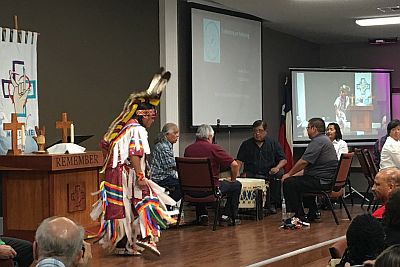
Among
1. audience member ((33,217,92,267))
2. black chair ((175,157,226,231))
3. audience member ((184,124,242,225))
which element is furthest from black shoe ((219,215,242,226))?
audience member ((33,217,92,267))

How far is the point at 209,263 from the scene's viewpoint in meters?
5.94

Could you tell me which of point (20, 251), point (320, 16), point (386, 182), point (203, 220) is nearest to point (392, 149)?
point (203, 220)

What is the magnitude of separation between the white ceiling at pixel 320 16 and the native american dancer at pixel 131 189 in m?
4.13

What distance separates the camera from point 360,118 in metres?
13.2

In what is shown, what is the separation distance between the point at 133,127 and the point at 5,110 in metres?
1.39

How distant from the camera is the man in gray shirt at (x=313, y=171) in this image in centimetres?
820

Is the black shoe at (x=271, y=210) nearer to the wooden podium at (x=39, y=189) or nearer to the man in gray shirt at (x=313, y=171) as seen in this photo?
the man in gray shirt at (x=313, y=171)

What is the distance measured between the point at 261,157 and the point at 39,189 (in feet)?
11.1

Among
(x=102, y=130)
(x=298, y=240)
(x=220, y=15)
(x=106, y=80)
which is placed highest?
(x=220, y=15)

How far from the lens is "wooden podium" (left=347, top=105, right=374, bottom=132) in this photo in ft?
43.3

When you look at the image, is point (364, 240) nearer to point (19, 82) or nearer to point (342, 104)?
point (19, 82)

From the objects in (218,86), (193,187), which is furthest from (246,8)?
(193,187)

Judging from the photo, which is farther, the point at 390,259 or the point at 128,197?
the point at 128,197

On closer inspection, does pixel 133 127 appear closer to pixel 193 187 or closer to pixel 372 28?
pixel 193 187
